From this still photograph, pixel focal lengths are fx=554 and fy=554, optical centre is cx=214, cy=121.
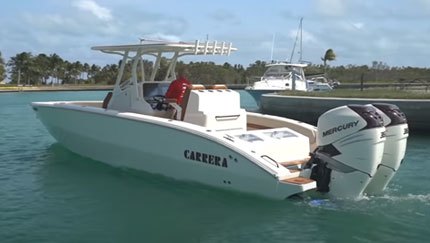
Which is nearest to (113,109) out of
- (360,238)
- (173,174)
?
(173,174)

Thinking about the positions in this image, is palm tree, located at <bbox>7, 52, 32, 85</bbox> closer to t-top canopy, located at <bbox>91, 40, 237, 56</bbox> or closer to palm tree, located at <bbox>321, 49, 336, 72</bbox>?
palm tree, located at <bbox>321, 49, 336, 72</bbox>

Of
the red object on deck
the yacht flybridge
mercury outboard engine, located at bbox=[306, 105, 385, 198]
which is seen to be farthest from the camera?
the red object on deck

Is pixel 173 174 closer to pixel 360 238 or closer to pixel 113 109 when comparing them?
pixel 113 109

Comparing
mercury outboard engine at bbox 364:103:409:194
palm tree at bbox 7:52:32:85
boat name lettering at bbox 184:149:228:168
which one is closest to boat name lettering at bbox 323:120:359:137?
mercury outboard engine at bbox 364:103:409:194

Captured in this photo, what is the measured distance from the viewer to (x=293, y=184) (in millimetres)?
7051

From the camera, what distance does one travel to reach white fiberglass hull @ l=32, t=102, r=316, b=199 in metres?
7.42

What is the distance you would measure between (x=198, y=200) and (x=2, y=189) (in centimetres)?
340

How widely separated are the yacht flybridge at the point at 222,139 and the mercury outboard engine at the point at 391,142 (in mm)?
13

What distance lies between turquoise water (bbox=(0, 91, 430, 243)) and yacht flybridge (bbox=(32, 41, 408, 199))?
0.27 metres

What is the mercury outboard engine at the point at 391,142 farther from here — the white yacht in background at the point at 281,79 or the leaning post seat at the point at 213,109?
the white yacht in background at the point at 281,79

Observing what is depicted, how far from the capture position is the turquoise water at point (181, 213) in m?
6.41

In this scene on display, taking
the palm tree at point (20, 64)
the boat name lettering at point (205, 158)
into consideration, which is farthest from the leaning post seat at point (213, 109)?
the palm tree at point (20, 64)

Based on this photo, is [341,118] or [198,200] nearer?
[341,118]

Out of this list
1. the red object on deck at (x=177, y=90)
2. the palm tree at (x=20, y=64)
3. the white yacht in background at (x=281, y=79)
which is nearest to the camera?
the red object on deck at (x=177, y=90)
